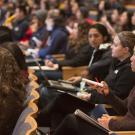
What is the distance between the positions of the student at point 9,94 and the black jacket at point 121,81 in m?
1.09

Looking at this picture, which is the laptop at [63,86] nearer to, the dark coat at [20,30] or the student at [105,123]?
the student at [105,123]

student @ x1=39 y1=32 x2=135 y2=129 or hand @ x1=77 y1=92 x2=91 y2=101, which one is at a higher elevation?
student @ x1=39 y1=32 x2=135 y2=129

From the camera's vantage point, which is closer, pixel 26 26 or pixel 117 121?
pixel 117 121

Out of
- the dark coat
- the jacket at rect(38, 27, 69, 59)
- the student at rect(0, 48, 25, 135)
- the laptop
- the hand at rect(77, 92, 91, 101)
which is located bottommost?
the dark coat

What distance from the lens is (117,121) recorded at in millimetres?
3010

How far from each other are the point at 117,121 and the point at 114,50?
2.96 ft

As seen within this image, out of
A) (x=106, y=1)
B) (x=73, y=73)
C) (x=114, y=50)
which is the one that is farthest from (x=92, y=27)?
(x=106, y=1)

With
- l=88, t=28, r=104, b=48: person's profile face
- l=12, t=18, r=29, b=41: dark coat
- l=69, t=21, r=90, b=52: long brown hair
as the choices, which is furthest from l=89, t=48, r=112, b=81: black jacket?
l=12, t=18, r=29, b=41: dark coat

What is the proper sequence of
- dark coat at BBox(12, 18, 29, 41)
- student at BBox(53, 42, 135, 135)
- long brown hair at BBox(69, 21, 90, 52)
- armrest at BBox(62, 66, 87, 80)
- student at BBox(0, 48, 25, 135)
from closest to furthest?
student at BBox(0, 48, 25, 135) < student at BBox(53, 42, 135, 135) < armrest at BBox(62, 66, 87, 80) < long brown hair at BBox(69, 21, 90, 52) < dark coat at BBox(12, 18, 29, 41)

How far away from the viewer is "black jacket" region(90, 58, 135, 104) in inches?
140

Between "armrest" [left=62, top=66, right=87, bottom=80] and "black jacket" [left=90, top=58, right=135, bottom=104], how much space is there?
1323mm

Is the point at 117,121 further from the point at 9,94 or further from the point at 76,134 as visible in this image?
the point at 9,94

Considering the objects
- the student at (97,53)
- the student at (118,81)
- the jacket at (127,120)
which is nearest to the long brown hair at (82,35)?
the student at (97,53)

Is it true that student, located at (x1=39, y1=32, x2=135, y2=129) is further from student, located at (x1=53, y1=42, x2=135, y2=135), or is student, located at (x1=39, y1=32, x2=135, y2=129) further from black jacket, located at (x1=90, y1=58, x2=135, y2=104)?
student, located at (x1=53, y1=42, x2=135, y2=135)
